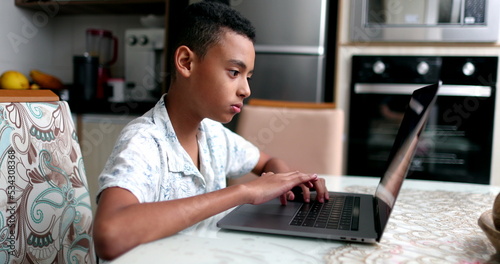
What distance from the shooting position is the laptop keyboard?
666 mm

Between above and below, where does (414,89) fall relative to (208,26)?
below

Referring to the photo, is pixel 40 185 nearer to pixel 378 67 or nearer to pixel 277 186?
pixel 277 186

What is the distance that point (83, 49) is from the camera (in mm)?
3062

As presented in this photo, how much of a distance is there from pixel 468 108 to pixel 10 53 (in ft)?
8.72

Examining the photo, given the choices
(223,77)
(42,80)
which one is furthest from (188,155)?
(42,80)

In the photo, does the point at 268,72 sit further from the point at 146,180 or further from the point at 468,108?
the point at 146,180

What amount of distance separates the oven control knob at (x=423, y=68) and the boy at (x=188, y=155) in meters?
1.43

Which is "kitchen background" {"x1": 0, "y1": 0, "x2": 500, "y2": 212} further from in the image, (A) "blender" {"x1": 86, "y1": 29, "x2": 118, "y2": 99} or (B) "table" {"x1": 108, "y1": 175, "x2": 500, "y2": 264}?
(B) "table" {"x1": 108, "y1": 175, "x2": 500, "y2": 264}

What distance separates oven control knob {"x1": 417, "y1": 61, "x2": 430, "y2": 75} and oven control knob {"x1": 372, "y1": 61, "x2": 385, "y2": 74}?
0.18 metres

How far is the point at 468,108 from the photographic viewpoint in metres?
2.12

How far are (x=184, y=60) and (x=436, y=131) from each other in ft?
5.43

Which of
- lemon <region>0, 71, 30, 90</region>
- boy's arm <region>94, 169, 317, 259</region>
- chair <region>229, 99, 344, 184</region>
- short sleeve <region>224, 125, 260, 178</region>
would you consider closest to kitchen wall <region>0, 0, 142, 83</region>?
lemon <region>0, 71, 30, 90</region>

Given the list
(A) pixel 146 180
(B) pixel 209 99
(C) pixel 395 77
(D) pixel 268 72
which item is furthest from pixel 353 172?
(A) pixel 146 180

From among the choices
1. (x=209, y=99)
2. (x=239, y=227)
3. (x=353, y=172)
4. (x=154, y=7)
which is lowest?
(x=353, y=172)
